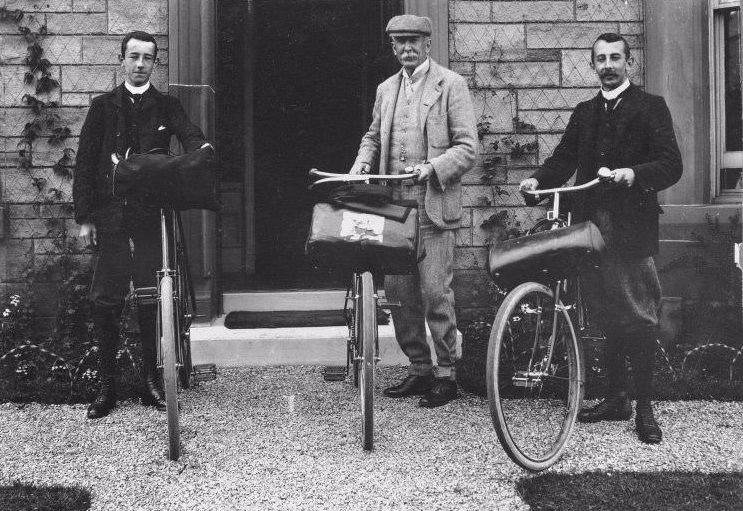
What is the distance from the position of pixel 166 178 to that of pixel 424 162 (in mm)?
1350

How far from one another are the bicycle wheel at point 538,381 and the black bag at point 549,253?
0.10 meters

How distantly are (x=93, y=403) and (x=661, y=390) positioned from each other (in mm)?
3192

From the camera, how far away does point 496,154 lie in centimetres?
608

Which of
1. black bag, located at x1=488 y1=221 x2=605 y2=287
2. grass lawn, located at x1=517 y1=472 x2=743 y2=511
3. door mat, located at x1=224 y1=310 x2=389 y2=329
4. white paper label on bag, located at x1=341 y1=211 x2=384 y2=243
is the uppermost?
white paper label on bag, located at x1=341 y1=211 x2=384 y2=243

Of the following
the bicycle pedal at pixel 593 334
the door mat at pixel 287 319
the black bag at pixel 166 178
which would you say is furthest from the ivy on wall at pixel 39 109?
the bicycle pedal at pixel 593 334

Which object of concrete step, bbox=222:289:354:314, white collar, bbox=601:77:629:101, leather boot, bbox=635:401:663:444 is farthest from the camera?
concrete step, bbox=222:289:354:314

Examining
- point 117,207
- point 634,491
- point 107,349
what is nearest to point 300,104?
point 117,207

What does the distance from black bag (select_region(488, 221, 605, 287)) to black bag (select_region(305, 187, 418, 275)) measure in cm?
41

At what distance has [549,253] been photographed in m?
3.41

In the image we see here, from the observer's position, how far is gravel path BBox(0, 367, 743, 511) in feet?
9.99

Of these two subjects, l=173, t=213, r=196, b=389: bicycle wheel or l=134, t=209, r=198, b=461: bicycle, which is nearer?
l=134, t=209, r=198, b=461: bicycle

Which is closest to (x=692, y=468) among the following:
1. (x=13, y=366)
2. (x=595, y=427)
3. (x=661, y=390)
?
(x=595, y=427)

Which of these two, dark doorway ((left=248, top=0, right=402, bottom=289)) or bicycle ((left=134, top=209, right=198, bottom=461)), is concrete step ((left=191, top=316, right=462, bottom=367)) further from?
dark doorway ((left=248, top=0, right=402, bottom=289))

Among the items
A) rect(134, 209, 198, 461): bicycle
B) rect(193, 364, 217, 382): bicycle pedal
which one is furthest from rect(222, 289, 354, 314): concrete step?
rect(193, 364, 217, 382): bicycle pedal
